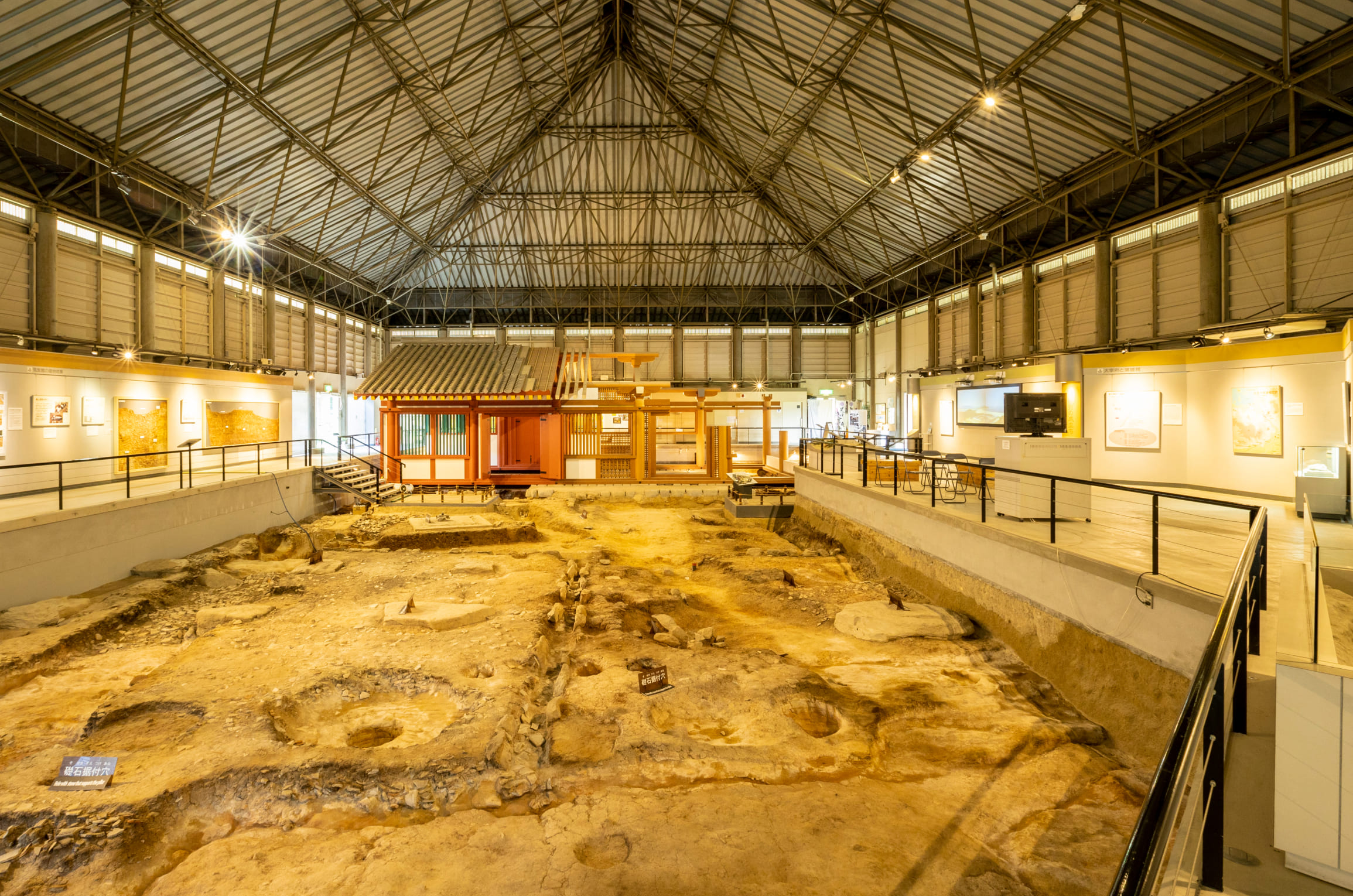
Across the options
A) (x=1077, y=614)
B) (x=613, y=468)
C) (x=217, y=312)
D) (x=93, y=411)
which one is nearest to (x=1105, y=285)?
(x=1077, y=614)

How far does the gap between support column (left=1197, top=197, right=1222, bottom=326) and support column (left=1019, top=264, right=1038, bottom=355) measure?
6.89 metres

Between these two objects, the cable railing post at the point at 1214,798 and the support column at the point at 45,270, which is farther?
the support column at the point at 45,270

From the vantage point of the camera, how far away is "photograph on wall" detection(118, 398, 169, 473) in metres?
17.2

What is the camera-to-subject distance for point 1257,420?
1380 centimetres

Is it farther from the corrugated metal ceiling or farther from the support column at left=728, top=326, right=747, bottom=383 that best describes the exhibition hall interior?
the support column at left=728, top=326, right=747, bottom=383

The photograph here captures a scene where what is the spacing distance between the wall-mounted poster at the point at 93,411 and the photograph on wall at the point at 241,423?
3.20 m

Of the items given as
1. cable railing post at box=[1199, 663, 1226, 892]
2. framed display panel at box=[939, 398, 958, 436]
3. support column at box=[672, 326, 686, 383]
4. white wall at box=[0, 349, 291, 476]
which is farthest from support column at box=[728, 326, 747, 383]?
cable railing post at box=[1199, 663, 1226, 892]

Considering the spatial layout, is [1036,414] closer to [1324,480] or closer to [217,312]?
[1324,480]

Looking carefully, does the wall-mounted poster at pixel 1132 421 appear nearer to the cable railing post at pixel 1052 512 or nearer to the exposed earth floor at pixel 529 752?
the cable railing post at pixel 1052 512

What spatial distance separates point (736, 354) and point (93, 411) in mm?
29780

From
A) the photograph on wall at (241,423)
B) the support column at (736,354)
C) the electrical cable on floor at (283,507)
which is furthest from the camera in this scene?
the support column at (736,354)

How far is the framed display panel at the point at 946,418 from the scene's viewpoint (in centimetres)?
2572

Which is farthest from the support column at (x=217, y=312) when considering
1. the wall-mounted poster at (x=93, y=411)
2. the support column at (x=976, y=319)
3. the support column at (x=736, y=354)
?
the support column at (x=976, y=319)

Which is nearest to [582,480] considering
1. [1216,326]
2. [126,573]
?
[126,573]
